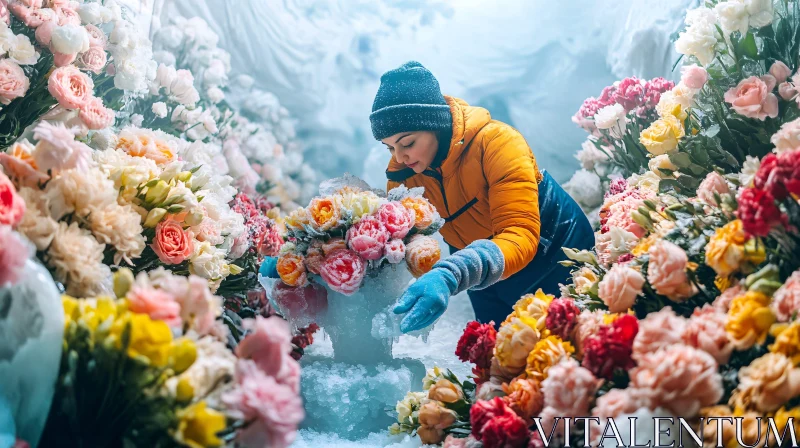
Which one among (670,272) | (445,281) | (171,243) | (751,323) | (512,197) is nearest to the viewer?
(751,323)

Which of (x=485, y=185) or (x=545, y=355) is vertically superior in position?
(x=485, y=185)

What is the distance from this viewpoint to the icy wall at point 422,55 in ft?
8.57

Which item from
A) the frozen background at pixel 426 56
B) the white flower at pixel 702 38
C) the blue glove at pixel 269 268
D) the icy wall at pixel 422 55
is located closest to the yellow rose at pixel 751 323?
the white flower at pixel 702 38

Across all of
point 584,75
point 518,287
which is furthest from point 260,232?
point 584,75

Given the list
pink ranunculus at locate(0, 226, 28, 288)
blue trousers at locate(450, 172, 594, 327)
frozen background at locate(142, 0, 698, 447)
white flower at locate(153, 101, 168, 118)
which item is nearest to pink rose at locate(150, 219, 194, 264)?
pink ranunculus at locate(0, 226, 28, 288)

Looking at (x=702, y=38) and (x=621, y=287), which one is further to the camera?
(x=702, y=38)

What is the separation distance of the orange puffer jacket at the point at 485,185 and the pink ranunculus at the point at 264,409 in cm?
88

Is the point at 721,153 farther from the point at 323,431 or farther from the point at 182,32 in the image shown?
the point at 182,32

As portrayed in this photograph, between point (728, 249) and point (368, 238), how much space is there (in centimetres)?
78

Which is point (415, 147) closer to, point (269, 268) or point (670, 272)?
point (269, 268)

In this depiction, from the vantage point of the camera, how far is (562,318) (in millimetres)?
973

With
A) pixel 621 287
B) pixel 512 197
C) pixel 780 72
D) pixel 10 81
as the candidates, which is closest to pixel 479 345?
pixel 621 287

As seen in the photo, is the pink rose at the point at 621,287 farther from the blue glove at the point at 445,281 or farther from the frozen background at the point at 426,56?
the frozen background at the point at 426,56

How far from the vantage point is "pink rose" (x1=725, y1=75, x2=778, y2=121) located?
1.07 meters
